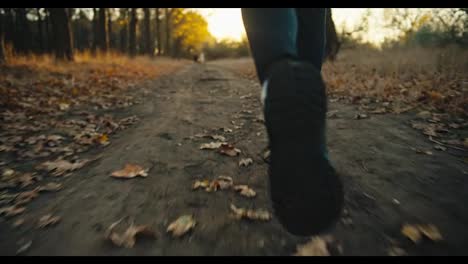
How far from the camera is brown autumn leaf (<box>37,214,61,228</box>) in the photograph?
1.08 metres

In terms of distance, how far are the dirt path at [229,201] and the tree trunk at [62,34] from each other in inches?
297

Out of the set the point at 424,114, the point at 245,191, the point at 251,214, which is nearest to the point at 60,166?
the point at 245,191

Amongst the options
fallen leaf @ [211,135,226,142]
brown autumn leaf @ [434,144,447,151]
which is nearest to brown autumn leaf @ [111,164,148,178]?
fallen leaf @ [211,135,226,142]

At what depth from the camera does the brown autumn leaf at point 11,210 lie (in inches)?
48.3

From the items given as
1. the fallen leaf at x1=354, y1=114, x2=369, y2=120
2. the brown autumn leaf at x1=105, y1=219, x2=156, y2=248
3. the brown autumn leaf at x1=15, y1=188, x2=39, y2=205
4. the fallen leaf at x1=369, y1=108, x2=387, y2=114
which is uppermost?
the fallen leaf at x1=369, y1=108, x2=387, y2=114

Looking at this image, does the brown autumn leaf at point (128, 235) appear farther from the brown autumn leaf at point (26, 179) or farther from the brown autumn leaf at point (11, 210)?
the brown autumn leaf at point (26, 179)

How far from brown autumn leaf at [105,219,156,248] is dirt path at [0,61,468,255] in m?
0.02

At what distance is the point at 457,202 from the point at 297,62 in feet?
3.32

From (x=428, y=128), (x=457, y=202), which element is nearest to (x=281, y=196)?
(x=457, y=202)

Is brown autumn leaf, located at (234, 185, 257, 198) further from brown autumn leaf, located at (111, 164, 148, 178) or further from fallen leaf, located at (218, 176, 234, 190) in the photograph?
brown autumn leaf, located at (111, 164, 148, 178)

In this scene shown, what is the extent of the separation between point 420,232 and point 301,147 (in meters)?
0.60
